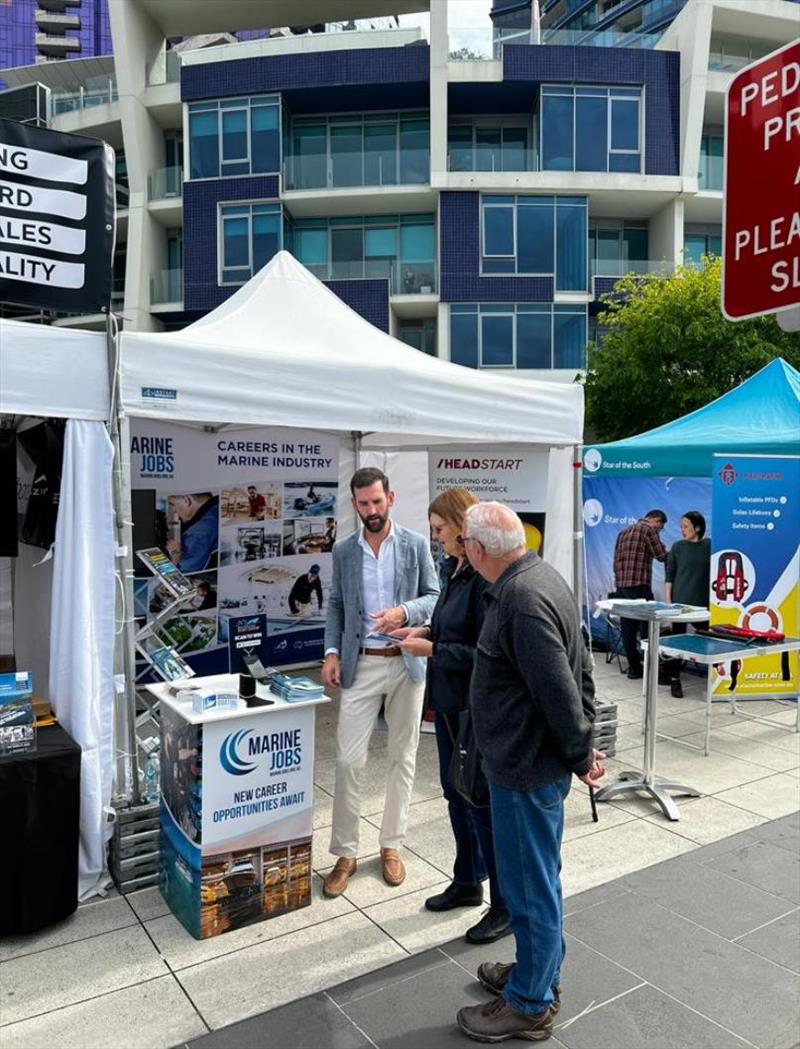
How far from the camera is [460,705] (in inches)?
123

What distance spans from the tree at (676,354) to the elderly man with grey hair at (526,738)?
14336mm

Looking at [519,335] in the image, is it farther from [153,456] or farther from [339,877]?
[339,877]

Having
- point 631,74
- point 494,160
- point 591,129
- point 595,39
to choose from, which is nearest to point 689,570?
point 494,160

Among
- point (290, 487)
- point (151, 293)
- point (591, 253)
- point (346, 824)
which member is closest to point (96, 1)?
point (151, 293)

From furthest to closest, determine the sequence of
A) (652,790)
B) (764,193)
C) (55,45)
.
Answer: (55,45), (652,790), (764,193)

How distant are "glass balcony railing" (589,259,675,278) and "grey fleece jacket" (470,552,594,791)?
2424 centimetres

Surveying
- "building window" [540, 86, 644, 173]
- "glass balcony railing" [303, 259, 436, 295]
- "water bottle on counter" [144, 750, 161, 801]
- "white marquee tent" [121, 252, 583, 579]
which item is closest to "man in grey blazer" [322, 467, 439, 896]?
"white marquee tent" [121, 252, 583, 579]

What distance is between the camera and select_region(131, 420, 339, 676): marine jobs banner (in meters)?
6.36

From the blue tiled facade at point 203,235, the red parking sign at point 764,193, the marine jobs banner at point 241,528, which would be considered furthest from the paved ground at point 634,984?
the blue tiled facade at point 203,235

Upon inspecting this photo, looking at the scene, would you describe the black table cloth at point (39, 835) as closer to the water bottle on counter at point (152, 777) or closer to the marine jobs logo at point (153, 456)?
the water bottle on counter at point (152, 777)

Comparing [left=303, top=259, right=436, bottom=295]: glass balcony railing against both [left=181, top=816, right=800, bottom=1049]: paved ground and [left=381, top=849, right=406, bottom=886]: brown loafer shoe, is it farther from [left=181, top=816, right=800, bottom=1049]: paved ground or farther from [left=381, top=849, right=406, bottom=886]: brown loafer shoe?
[left=181, top=816, right=800, bottom=1049]: paved ground

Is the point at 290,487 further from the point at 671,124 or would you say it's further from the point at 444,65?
the point at 671,124

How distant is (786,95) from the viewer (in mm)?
1568

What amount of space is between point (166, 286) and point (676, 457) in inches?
875
